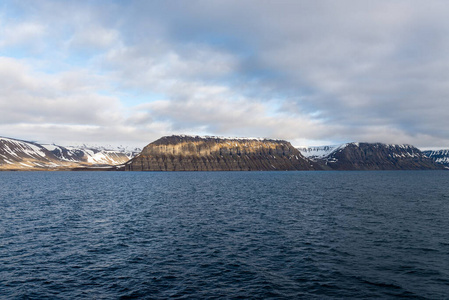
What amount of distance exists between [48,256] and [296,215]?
145 feet

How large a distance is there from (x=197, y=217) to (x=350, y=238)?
94.7 ft

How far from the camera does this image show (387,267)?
30.2 metres

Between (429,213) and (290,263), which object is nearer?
(290,263)

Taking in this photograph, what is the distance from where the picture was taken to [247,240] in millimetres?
40594

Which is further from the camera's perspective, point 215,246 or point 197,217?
point 197,217

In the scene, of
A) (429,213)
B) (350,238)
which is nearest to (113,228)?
(350,238)

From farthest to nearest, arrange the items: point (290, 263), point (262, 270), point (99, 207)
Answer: point (99, 207)
point (290, 263)
point (262, 270)

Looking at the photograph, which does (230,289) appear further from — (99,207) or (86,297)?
(99,207)

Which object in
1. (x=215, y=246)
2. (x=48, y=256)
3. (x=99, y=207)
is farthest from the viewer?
(x=99, y=207)

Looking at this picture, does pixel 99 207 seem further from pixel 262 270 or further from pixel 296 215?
pixel 262 270

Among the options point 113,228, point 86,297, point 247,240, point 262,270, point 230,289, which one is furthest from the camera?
point 113,228

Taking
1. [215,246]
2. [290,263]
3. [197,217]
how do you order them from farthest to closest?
[197,217]
[215,246]
[290,263]

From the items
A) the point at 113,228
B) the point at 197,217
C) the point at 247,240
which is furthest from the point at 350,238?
the point at 113,228

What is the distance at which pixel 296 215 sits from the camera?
59875 millimetres
